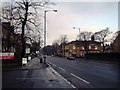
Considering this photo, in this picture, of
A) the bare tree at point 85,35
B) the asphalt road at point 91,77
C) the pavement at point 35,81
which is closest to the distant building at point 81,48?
the bare tree at point 85,35

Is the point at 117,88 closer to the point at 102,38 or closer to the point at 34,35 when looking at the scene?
the point at 34,35

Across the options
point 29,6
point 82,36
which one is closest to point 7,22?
point 29,6

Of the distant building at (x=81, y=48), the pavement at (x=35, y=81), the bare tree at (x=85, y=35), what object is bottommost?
the pavement at (x=35, y=81)

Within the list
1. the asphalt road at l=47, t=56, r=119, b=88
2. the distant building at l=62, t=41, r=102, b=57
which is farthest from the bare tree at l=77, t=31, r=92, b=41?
the asphalt road at l=47, t=56, r=119, b=88

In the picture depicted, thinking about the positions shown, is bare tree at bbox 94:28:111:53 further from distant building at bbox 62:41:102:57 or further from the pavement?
the pavement

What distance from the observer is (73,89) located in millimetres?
15859

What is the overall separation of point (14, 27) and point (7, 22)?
2023 mm

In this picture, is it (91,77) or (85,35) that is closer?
(91,77)

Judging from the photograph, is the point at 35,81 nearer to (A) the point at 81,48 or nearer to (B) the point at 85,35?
(B) the point at 85,35

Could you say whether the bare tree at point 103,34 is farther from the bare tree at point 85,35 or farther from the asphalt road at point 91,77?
the asphalt road at point 91,77

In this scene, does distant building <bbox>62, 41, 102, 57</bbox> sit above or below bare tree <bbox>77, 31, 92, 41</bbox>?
below

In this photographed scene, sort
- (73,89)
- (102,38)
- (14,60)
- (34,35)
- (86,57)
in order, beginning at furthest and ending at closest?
1. (102,38)
2. (86,57)
3. (34,35)
4. (14,60)
5. (73,89)

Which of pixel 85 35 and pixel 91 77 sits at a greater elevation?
pixel 85 35

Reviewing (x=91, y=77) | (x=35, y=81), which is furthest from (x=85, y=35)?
(x=35, y=81)
